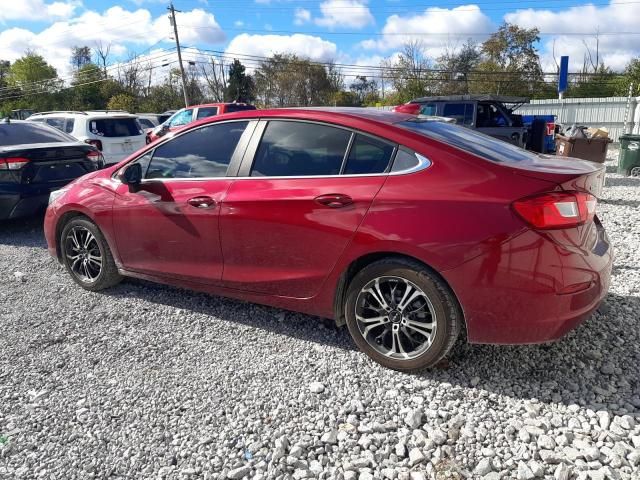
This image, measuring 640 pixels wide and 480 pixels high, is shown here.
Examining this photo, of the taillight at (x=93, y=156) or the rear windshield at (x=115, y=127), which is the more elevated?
the rear windshield at (x=115, y=127)

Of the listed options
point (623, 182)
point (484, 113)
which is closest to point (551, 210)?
point (623, 182)

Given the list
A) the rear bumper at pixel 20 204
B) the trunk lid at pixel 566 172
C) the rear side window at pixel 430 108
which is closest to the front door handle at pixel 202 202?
the trunk lid at pixel 566 172

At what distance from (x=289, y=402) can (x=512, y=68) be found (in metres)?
44.5

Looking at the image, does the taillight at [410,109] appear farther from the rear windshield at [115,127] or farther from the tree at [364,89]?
the tree at [364,89]

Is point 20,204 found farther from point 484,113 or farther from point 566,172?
point 484,113

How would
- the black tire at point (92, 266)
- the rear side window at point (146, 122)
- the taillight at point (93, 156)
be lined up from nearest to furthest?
the black tire at point (92, 266) < the taillight at point (93, 156) < the rear side window at point (146, 122)

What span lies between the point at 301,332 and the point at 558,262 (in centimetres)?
181

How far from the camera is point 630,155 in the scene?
1105 centimetres

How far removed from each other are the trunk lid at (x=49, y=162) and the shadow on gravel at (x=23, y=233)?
2.50ft

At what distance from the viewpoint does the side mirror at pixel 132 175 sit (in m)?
3.79

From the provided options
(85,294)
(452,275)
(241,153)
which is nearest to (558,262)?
(452,275)

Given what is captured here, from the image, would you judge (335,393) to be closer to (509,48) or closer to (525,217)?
(525,217)

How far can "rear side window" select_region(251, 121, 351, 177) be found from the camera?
305 centimetres

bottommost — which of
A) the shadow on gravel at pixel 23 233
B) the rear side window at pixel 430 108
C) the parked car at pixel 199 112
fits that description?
the shadow on gravel at pixel 23 233
